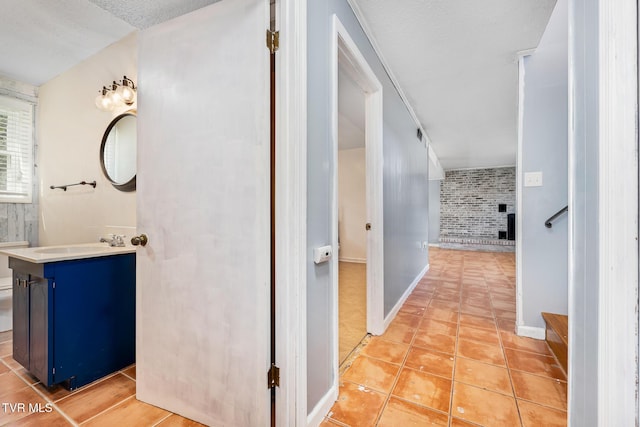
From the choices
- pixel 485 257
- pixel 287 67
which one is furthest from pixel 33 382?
pixel 485 257

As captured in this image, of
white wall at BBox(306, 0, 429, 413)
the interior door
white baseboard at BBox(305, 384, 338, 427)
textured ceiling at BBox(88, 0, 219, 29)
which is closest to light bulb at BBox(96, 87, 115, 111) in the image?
textured ceiling at BBox(88, 0, 219, 29)

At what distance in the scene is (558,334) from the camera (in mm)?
1804

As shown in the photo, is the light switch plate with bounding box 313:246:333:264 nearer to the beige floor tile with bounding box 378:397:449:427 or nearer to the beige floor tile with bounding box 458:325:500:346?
the beige floor tile with bounding box 378:397:449:427

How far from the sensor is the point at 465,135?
4895 mm

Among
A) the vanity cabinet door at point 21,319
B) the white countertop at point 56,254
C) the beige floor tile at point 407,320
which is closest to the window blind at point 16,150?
the white countertop at point 56,254

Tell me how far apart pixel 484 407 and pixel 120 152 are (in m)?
3.04

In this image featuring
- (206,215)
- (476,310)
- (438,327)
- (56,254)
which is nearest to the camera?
(206,215)

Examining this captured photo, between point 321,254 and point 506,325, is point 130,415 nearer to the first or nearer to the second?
point 321,254

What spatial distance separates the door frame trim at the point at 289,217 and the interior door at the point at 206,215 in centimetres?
6

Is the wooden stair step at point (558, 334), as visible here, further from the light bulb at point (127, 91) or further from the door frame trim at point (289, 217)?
the light bulb at point (127, 91)

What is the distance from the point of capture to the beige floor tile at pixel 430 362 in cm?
174

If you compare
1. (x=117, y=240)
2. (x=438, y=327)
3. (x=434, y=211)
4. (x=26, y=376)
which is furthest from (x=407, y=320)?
(x=434, y=211)

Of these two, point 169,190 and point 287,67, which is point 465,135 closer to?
point 287,67

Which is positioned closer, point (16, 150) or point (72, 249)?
point (72, 249)
